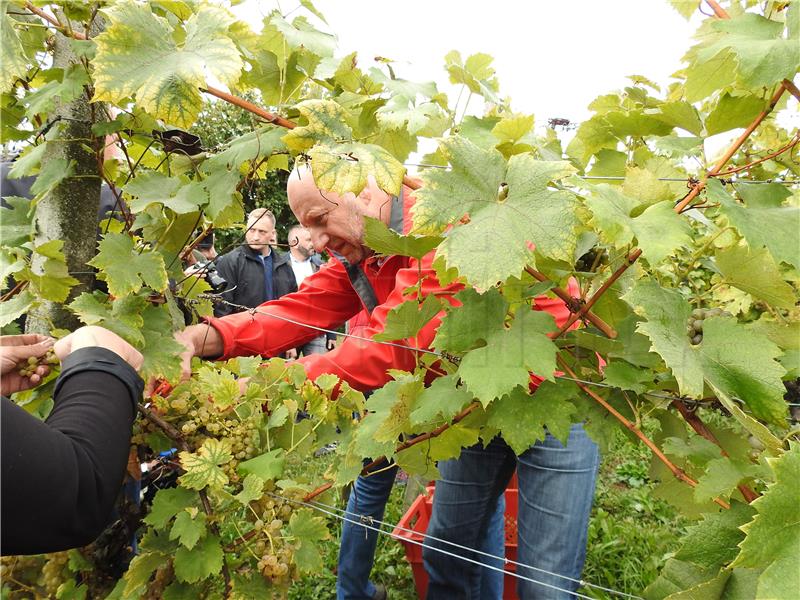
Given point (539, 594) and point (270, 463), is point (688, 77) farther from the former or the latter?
point (539, 594)

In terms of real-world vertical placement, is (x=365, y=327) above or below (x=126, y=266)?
below

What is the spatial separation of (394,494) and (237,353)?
2.22 metres

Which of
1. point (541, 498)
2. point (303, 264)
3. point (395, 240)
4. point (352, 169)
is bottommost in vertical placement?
point (303, 264)

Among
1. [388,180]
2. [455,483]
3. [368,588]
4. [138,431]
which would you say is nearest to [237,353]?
[138,431]

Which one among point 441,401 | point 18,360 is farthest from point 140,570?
point 441,401

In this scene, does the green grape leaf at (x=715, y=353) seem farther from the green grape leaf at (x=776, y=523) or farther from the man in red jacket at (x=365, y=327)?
the man in red jacket at (x=365, y=327)

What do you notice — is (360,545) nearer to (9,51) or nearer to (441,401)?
(441,401)

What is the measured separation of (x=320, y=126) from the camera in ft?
3.05

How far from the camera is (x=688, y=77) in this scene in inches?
39.5

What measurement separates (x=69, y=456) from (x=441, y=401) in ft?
2.02

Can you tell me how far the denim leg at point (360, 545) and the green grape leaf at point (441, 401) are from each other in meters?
1.63

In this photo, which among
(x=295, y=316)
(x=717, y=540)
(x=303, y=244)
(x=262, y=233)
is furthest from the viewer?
(x=303, y=244)

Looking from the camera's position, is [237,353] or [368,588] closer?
[237,353]

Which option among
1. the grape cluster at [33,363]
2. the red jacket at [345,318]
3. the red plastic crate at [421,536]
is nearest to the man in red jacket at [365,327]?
the red jacket at [345,318]
